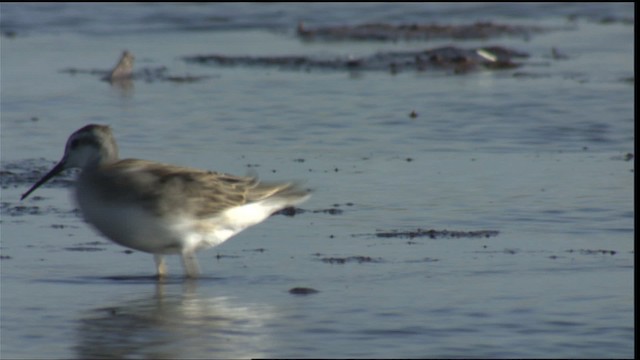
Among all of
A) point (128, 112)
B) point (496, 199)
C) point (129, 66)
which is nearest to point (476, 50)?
point (129, 66)

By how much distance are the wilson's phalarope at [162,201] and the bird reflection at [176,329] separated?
0.44 metres

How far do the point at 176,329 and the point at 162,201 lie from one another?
143 cm

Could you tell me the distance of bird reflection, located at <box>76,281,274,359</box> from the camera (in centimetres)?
783

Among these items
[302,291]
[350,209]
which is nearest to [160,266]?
[302,291]

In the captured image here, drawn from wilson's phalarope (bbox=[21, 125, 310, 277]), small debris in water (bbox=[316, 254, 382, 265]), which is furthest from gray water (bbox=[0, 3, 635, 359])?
wilson's phalarope (bbox=[21, 125, 310, 277])

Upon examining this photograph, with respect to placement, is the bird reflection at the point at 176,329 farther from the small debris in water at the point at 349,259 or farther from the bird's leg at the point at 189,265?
the small debris in water at the point at 349,259

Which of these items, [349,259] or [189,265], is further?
[349,259]

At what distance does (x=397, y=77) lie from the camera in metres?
18.8

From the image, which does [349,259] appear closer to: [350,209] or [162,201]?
[162,201]

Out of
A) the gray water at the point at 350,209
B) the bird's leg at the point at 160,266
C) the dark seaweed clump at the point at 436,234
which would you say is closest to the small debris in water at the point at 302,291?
the gray water at the point at 350,209

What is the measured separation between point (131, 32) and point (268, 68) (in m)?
4.74

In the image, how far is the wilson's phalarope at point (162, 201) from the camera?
9500 mm

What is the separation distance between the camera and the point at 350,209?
37.3 ft

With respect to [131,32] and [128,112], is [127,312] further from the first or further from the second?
[131,32]
